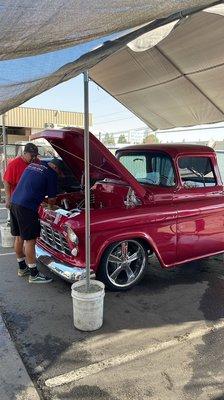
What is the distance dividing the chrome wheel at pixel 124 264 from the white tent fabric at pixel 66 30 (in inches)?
90.4

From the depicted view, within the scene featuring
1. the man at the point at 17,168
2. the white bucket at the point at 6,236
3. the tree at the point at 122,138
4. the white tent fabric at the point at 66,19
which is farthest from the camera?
the tree at the point at 122,138

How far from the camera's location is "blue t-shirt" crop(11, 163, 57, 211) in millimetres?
5184

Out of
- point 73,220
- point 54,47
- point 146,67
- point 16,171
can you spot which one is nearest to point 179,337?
point 73,220

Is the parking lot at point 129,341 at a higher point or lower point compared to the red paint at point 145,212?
lower

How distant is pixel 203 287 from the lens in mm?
5477

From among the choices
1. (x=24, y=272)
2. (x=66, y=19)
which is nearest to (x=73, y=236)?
(x=24, y=272)

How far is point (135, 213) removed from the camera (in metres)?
4.99

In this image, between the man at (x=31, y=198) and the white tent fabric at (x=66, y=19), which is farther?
the man at (x=31, y=198)

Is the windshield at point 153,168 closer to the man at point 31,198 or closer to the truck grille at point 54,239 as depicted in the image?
the man at point 31,198

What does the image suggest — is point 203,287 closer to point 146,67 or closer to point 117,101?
point 146,67

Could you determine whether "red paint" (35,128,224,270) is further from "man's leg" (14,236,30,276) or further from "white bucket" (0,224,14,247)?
"white bucket" (0,224,14,247)

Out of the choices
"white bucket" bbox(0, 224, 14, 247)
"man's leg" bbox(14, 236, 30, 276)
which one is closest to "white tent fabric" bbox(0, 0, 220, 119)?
"man's leg" bbox(14, 236, 30, 276)

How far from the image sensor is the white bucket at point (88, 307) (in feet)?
13.1

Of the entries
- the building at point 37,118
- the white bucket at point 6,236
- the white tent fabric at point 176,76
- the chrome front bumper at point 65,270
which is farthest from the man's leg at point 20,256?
the building at point 37,118
